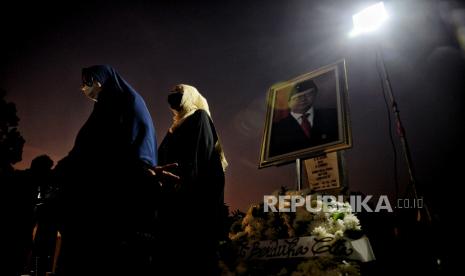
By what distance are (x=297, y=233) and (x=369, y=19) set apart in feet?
14.3

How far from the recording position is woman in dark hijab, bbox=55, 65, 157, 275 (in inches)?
81.7

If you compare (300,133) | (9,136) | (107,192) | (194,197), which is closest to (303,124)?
(300,133)

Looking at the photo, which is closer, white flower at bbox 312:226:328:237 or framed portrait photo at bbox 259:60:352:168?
white flower at bbox 312:226:328:237

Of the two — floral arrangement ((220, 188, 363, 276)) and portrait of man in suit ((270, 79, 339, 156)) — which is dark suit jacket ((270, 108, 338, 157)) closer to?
portrait of man in suit ((270, 79, 339, 156))

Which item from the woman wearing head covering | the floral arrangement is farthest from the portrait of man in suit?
the woman wearing head covering

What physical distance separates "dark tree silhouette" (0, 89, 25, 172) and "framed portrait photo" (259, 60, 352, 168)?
671 inches

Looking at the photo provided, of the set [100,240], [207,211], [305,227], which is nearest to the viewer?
[100,240]

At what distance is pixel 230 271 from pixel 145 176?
166cm

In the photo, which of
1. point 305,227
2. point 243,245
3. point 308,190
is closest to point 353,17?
point 308,190

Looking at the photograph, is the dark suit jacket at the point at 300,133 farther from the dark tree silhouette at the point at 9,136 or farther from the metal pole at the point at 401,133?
the dark tree silhouette at the point at 9,136

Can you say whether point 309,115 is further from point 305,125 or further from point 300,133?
point 300,133

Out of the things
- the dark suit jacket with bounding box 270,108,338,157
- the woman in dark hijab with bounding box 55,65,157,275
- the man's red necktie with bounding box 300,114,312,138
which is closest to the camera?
the woman in dark hijab with bounding box 55,65,157,275

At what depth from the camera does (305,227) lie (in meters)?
3.26

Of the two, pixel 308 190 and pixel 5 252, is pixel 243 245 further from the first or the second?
pixel 5 252
